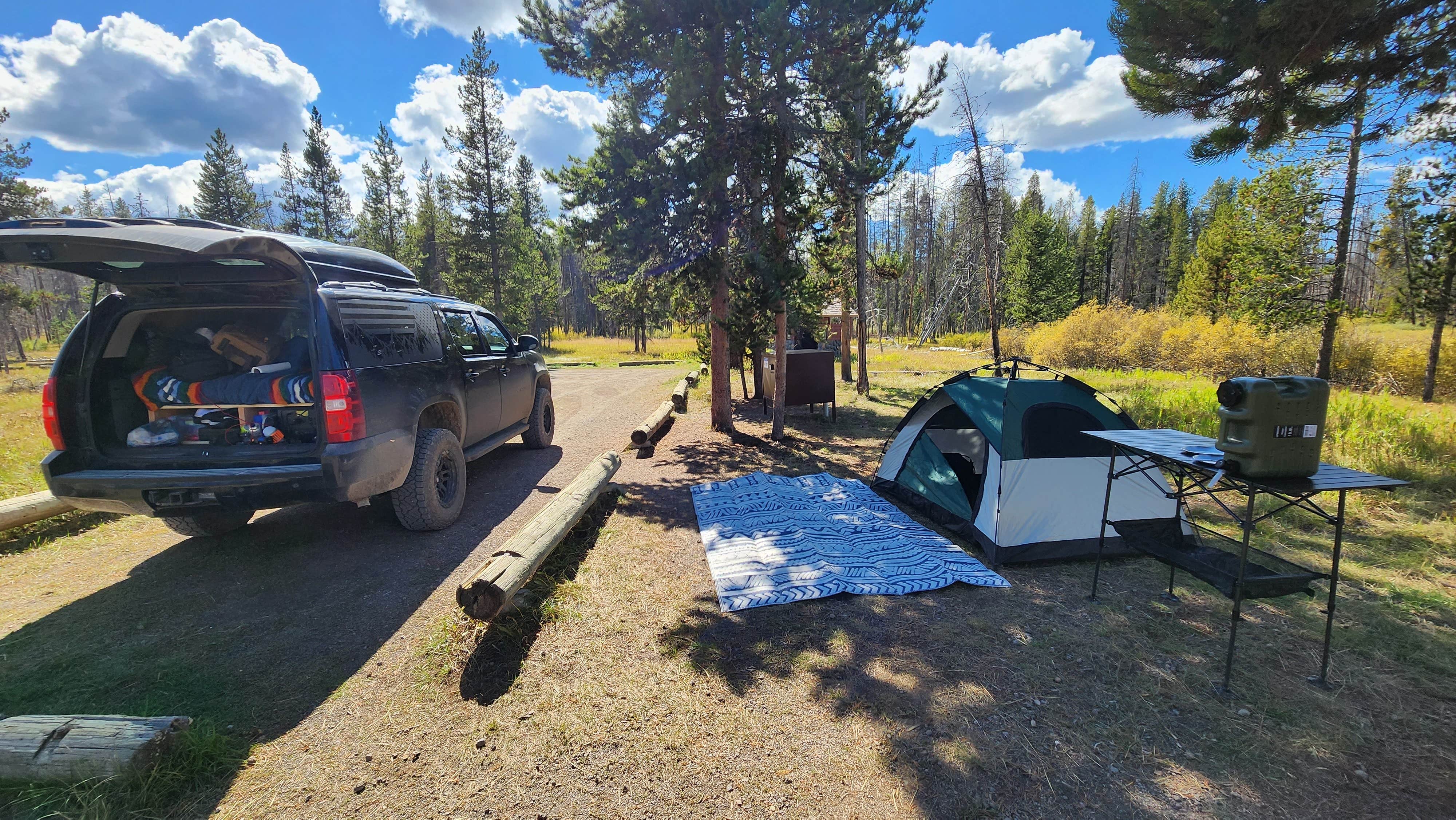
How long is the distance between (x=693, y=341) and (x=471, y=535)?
3838cm

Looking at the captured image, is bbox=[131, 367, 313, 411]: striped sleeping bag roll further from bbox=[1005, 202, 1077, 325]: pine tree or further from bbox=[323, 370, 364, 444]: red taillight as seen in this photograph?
bbox=[1005, 202, 1077, 325]: pine tree

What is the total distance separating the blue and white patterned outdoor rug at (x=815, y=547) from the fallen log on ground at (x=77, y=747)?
2.79m

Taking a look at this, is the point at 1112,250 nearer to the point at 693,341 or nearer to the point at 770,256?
the point at 693,341

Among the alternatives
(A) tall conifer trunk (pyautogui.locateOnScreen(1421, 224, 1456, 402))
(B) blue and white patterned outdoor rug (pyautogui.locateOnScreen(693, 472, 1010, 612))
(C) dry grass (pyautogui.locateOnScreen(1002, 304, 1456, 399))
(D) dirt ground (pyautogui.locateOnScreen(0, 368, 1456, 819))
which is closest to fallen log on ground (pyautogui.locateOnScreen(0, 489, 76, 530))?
(D) dirt ground (pyautogui.locateOnScreen(0, 368, 1456, 819))

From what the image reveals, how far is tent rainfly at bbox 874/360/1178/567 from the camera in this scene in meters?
4.50

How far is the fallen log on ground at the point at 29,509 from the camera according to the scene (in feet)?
14.3

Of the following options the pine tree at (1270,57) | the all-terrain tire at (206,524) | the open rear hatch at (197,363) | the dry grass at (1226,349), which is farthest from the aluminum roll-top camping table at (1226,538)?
the dry grass at (1226,349)

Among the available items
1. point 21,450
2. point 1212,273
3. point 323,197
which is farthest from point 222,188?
point 1212,273

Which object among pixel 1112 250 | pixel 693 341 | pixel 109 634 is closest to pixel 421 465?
pixel 109 634

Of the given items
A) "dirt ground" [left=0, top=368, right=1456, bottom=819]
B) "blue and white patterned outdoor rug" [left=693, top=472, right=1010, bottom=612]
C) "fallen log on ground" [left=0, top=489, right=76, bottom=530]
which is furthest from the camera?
"fallen log on ground" [left=0, top=489, right=76, bottom=530]

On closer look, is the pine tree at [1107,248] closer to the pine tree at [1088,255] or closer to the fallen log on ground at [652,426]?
the pine tree at [1088,255]

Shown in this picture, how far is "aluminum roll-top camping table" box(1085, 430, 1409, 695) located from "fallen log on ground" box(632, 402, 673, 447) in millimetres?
5738

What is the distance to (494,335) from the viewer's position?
6.70 meters

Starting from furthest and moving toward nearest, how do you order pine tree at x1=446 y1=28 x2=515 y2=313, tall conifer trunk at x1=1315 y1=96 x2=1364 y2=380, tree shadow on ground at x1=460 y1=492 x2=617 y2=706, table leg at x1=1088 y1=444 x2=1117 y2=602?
1. pine tree at x1=446 y1=28 x2=515 y2=313
2. tall conifer trunk at x1=1315 y1=96 x2=1364 y2=380
3. table leg at x1=1088 y1=444 x2=1117 y2=602
4. tree shadow on ground at x1=460 y1=492 x2=617 y2=706
